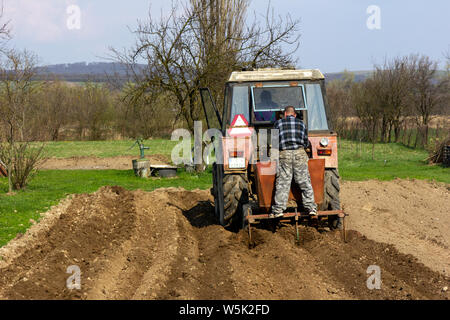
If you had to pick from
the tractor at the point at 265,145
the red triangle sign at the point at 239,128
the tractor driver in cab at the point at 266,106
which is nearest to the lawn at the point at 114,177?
the tractor at the point at 265,145

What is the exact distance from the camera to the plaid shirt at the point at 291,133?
7488mm

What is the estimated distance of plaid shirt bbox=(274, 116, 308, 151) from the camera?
7.49 meters

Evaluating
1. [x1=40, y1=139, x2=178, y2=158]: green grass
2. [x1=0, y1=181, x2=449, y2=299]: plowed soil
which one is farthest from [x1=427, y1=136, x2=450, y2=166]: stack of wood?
[x1=40, y1=139, x2=178, y2=158]: green grass

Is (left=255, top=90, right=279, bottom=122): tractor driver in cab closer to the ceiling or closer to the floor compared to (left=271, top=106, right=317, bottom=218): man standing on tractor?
closer to the ceiling

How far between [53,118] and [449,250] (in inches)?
1433

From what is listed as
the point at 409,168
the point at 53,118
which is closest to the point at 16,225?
the point at 409,168

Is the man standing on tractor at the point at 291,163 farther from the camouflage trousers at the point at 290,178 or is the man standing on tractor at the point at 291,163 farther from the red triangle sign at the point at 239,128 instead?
the red triangle sign at the point at 239,128

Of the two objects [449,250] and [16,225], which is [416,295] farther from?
[16,225]

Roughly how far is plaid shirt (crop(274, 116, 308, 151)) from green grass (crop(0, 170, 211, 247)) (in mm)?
4690

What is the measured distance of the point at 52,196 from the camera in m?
13.2

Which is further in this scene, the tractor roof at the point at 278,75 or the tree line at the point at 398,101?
the tree line at the point at 398,101

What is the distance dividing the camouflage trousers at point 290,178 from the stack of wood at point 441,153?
49.7 ft

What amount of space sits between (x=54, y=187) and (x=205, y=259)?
987 cm

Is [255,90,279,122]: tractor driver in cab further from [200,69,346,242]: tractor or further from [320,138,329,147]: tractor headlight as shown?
[320,138,329,147]: tractor headlight
